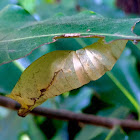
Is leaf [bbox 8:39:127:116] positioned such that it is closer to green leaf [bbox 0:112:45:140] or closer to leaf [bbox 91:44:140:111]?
leaf [bbox 91:44:140:111]

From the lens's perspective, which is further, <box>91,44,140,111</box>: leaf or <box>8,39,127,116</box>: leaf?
<box>91,44,140,111</box>: leaf

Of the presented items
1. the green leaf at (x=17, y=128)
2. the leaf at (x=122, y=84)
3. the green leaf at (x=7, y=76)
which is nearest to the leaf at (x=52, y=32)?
the green leaf at (x=7, y=76)

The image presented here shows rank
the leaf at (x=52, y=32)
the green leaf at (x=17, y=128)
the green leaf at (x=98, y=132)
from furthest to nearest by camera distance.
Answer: the green leaf at (x=17, y=128)
the green leaf at (x=98, y=132)
the leaf at (x=52, y=32)

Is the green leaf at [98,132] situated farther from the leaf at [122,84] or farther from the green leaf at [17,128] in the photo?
the green leaf at [17,128]

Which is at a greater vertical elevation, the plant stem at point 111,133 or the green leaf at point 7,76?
the green leaf at point 7,76

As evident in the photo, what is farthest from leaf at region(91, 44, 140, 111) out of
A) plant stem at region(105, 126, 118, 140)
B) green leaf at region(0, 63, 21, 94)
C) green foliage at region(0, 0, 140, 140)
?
green leaf at region(0, 63, 21, 94)

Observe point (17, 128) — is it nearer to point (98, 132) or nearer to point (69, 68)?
point (98, 132)

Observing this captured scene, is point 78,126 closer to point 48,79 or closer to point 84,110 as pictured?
point 84,110
